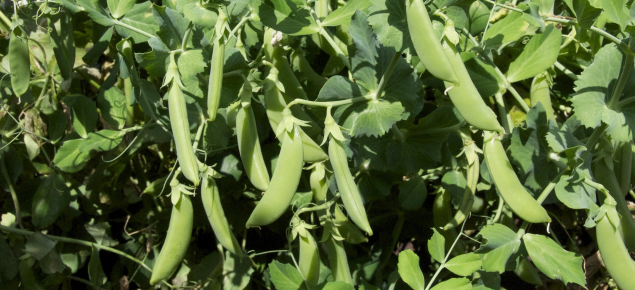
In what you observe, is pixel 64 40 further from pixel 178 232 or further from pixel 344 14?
pixel 344 14

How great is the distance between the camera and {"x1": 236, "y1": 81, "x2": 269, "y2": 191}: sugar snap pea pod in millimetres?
1142

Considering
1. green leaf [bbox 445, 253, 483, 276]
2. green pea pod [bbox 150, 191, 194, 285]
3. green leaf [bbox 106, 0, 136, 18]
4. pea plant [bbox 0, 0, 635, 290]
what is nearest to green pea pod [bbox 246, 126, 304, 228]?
pea plant [bbox 0, 0, 635, 290]

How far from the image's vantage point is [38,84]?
171cm

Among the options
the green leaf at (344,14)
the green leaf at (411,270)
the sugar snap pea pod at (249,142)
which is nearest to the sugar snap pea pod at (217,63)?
the sugar snap pea pod at (249,142)

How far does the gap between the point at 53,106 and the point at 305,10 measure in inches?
43.4

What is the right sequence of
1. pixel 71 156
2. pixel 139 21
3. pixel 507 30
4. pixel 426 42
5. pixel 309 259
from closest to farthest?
pixel 426 42 → pixel 309 259 → pixel 507 30 → pixel 139 21 → pixel 71 156

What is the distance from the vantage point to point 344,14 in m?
1.28

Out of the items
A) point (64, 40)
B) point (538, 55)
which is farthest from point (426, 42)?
point (64, 40)

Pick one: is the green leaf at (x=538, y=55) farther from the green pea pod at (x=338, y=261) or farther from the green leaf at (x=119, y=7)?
the green leaf at (x=119, y=7)

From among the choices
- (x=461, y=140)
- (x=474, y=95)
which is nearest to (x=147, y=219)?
(x=461, y=140)

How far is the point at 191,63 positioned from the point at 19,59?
2.21 ft

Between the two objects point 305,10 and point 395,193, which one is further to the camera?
point 395,193

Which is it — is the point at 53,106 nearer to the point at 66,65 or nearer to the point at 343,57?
the point at 66,65

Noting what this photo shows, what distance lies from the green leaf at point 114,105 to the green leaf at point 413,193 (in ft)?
3.38
